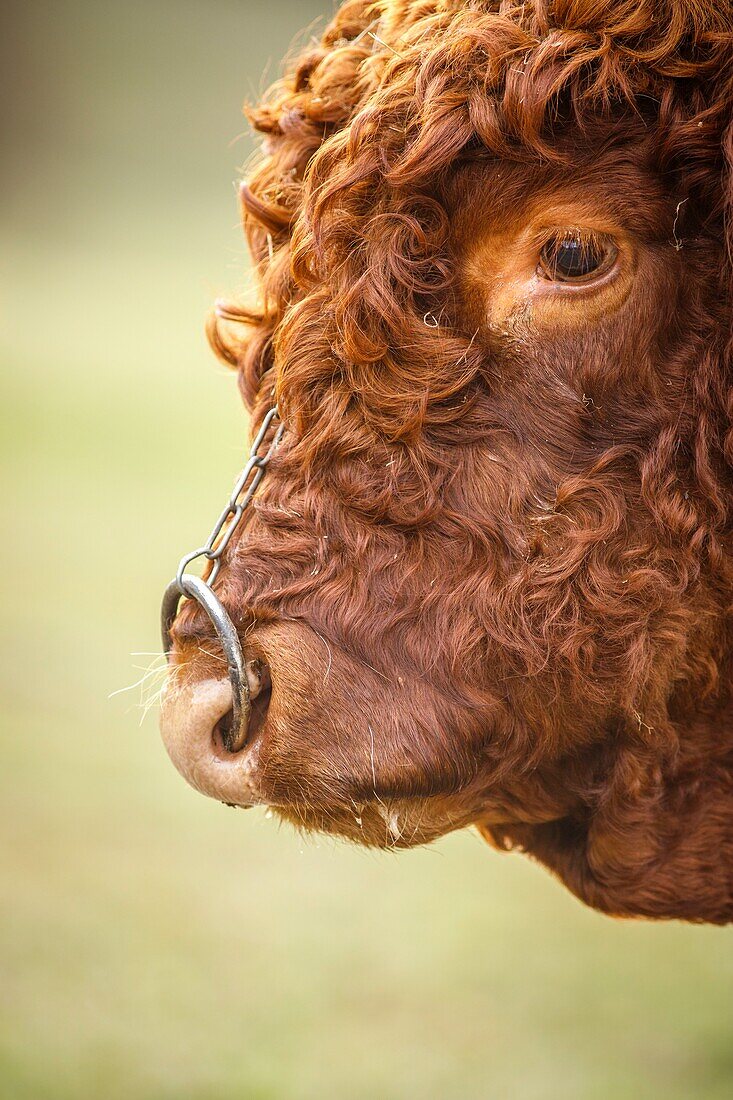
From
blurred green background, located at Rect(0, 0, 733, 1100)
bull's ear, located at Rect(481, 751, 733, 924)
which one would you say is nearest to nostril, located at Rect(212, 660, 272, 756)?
blurred green background, located at Rect(0, 0, 733, 1100)

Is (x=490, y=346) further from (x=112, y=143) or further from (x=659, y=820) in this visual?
(x=112, y=143)

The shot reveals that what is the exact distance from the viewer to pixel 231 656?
1.51 meters

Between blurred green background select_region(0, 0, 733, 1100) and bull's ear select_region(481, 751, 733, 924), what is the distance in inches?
13.6

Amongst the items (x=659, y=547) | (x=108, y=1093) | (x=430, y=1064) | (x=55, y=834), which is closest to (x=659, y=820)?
(x=659, y=547)

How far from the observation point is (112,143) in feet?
35.6

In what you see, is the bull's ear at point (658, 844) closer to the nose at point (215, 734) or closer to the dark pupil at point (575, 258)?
the nose at point (215, 734)

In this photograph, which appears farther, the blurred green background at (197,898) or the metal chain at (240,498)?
the blurred green background at (197,898)

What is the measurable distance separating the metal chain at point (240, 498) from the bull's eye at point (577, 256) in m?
0.56

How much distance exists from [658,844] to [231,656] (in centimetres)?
98

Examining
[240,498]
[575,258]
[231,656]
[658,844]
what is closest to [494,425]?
[575,258]

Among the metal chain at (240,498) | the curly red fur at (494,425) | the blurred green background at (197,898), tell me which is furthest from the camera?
the blurred green background at (197,898)

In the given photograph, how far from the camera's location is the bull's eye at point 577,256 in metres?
1.51

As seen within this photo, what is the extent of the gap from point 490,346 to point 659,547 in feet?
1.48

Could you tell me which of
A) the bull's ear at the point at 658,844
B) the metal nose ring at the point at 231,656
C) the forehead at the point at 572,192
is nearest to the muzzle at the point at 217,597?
the metal nose ring at the point at 231,656
